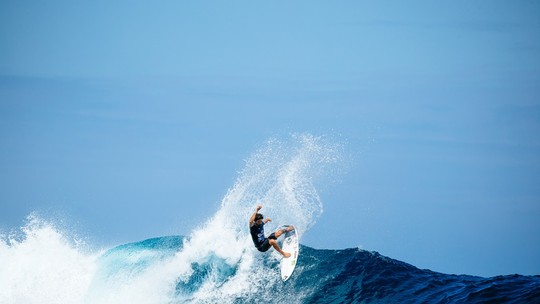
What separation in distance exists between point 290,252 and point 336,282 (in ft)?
4.59

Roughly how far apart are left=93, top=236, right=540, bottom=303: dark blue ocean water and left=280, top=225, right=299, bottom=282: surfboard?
Result: 0.23 meters

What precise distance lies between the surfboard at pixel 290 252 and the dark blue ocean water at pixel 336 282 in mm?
235

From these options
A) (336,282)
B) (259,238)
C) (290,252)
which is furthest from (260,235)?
(336,282)

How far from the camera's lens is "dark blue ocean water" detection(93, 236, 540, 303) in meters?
12.6

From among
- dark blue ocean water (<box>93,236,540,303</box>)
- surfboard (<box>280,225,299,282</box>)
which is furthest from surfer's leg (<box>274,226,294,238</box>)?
dark blue ocean water (<box>93,236,540,303</box>)

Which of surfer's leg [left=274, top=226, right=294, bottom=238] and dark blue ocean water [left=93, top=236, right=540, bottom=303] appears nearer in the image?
dark blue ocean water [left=93, top=236, right=540, bottom=303]

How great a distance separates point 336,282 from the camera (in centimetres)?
1424

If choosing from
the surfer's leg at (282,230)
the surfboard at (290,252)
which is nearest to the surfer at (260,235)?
the surfer's leg at (282,230)

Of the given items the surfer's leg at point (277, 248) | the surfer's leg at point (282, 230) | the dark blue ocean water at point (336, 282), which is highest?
the surfer's leg at point (282, 230)

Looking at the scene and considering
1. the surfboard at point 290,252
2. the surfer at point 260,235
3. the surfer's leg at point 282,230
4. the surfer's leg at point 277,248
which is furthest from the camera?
the surfboard at point 290,252

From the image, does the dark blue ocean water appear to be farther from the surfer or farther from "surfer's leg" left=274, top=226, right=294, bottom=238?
the surfer

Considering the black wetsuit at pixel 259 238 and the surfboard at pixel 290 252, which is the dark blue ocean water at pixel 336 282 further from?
the black wetsuit at pixel 259 238

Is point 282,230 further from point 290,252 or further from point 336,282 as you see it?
point 336,282

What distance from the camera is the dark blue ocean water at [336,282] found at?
12.6m
